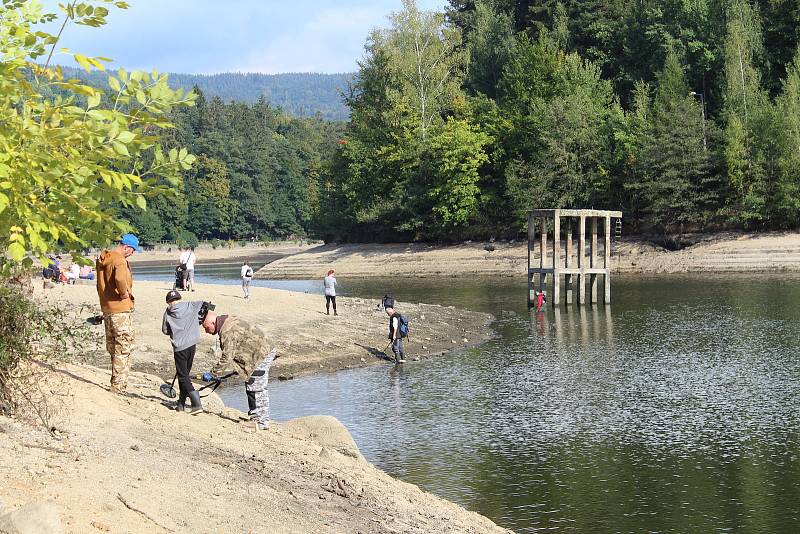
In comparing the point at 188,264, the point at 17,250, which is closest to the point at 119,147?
the point at 17,250

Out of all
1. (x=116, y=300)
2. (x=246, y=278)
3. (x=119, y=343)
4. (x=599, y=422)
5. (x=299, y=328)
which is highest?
(x=116, y=300)

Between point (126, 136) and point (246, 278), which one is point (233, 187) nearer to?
point (246, 278)

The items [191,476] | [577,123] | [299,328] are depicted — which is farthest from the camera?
[577,123]

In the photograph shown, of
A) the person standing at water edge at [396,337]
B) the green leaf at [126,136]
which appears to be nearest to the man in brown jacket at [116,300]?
the green leaf at [126,136]

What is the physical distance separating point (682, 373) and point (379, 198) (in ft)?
214

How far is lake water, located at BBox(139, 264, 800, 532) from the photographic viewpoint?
636 inches

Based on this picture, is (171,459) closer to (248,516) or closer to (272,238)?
(248,516)

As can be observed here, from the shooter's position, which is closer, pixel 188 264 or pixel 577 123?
pixel 188 264

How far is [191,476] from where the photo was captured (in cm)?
1200

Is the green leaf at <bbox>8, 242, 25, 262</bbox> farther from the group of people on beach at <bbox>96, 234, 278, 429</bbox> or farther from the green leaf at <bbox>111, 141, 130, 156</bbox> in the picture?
the group of people on beach at <bbox>96, 234, 278, 429</bbox>

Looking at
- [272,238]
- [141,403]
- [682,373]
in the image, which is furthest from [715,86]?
[272,238]

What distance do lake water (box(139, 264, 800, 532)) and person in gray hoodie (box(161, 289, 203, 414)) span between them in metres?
4.26

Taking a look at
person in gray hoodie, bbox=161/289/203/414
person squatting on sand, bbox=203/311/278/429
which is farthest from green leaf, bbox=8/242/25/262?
person squatting on sand, bbox=203/311/278/429

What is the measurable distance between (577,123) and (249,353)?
2701 inches
